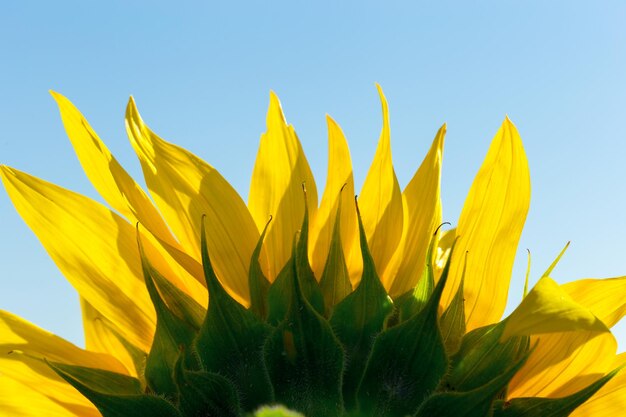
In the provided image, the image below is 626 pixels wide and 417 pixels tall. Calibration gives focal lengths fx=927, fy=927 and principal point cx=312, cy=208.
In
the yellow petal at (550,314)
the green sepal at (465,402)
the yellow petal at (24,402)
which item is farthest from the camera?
the yellow petal at (24,402)

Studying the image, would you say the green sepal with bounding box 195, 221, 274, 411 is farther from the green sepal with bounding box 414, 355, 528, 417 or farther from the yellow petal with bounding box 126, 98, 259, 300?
the green sepal with bounding box 414, 355, 528, 417

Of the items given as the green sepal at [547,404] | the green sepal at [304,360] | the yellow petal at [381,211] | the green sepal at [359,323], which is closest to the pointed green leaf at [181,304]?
the green sepal at [304,360]

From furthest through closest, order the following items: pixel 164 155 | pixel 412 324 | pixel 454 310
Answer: pixel 164 155 < pixel 454 310 < pixel 412 324

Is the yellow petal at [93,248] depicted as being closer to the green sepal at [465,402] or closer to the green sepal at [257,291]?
the green sepal at [257,291]

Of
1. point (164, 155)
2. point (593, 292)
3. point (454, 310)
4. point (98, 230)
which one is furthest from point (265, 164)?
point (593, 292)

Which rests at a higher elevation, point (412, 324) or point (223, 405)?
point (412, 324)

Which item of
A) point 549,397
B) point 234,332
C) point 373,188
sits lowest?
point 549,397

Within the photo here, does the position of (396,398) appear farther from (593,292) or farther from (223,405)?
(593,292)
